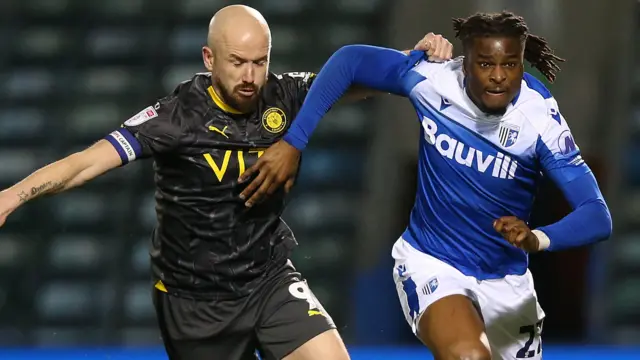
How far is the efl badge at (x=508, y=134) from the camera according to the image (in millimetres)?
3428

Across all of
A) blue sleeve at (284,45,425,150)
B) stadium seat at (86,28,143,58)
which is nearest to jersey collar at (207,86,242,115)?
blue sleeve at (284,45,425,150)

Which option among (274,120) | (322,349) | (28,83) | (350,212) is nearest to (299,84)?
(274,120)

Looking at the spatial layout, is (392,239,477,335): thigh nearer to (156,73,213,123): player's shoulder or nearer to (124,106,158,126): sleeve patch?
(156,73,213,123): player's shoulder

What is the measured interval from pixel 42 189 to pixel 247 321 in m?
0.78

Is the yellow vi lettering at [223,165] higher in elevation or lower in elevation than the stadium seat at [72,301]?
higher

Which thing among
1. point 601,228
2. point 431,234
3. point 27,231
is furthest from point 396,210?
point 601,228

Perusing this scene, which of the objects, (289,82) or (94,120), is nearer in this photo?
(289,82)

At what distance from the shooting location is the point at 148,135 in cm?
351

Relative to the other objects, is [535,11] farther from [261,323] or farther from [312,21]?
[261,323]

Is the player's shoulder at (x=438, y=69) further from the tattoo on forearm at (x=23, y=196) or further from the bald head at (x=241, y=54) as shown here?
the tattoo on forearm at (x=23, y=196)

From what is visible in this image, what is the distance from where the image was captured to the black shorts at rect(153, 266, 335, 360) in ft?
11.8

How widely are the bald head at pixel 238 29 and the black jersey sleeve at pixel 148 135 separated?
0.86 feet

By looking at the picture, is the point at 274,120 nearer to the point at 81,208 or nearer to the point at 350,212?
the point at 350,212

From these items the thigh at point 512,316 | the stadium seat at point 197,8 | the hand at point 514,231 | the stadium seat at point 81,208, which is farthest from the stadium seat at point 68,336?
the hand at point 514,231
